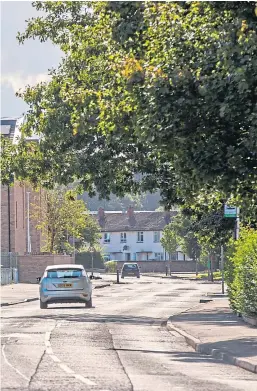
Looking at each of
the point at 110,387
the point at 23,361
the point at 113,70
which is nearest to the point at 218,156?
the point at 113,70

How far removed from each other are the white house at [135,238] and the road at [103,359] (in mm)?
132153

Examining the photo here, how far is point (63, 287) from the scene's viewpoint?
3656 centimetres

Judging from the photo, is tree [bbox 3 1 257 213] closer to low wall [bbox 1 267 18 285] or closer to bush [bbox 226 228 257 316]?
bush [bbox 226 228 257 316]

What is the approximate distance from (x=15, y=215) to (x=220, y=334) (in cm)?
6483

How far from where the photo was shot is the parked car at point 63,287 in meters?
36.5

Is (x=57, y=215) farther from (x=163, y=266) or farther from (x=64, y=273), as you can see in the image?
(x=163, y=266)

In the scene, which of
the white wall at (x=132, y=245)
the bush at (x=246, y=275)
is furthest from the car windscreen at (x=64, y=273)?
the white wall at (x=132, y=245)

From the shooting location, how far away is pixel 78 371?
15398mm

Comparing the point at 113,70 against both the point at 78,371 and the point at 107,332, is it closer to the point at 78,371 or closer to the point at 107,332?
the point at 78,371

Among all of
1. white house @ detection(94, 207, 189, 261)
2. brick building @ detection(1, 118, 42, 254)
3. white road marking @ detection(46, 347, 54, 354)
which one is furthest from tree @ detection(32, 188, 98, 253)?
white house @ detection(94, 207, 189, 261)

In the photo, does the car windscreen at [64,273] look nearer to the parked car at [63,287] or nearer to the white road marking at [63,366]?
the parked car at [63,287]

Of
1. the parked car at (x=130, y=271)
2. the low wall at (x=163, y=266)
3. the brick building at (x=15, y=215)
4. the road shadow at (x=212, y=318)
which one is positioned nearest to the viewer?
the road shadow at (x=212, y=318)

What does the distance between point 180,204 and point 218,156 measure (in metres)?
11.3

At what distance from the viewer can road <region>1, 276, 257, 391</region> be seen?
13906mm
